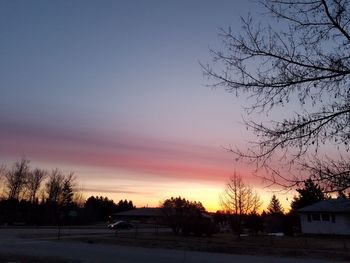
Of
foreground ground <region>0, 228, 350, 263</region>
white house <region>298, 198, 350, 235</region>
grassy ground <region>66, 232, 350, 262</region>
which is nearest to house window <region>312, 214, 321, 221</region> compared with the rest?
white house <region>298, 198, 350, 235</region>

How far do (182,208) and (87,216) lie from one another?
A: 57.1m

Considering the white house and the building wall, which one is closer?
the white house

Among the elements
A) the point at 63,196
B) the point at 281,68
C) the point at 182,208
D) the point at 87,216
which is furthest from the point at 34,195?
the point at 281,68

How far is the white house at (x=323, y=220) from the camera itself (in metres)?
48.3

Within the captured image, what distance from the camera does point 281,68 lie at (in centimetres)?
791

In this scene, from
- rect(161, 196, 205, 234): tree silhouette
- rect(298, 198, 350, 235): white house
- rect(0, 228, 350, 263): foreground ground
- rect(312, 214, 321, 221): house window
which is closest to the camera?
rect(0, 228, 350, 263): foreground ground

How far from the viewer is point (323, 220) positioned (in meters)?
50.4

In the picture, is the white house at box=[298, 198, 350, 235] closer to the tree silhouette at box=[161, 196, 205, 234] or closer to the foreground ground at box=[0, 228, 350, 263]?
the tree silhouette at box=[161, 196, 205, 234]

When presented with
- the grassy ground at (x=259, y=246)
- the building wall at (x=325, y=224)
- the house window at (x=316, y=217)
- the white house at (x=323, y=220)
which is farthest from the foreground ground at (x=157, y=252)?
the house window at (x=316, y=217)

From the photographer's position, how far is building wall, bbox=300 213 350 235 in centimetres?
4844

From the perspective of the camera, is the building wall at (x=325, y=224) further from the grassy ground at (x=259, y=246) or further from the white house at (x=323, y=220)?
the grassy ground at (x=259, y=246)

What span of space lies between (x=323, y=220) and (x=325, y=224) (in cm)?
52

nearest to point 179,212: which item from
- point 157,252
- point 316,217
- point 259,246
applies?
point 316,217

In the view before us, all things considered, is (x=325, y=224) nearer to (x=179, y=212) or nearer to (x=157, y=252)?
(x=179, y=212)
